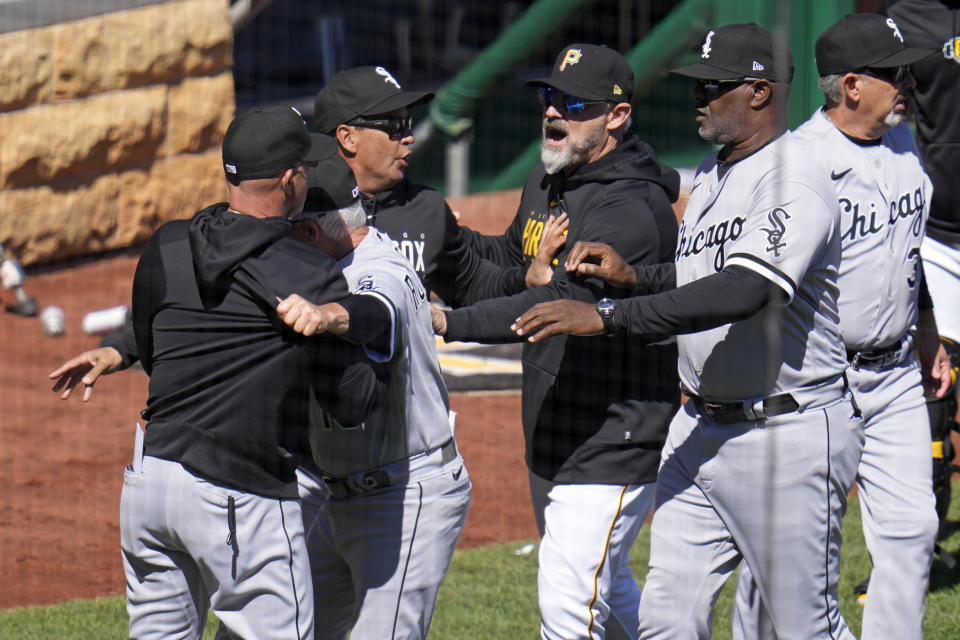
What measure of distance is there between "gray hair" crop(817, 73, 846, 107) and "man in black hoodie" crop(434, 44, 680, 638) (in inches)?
19.9

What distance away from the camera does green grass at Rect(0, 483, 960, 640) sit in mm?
4142

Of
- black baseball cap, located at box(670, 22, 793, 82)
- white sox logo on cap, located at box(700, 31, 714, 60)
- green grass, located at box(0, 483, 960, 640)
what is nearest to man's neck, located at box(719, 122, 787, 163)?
black baseball cap, located at box(670, 22, 793, 82)

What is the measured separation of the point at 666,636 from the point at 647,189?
121 centimetres

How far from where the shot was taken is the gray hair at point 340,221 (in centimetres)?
296

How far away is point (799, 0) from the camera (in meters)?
8.82

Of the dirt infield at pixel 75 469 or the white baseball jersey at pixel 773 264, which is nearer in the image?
the white baseball jersey at pixel 773 264

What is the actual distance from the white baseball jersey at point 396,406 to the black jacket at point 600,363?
14.4 inches

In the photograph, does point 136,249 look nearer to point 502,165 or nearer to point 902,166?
point 502,165

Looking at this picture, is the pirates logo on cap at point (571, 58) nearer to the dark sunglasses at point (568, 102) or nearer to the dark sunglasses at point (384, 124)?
the dark sunglasses at point (568, 102)

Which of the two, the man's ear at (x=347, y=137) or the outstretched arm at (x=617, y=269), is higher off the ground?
the man's ear at (x=347, y=137)

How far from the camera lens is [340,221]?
Result: 2967 millimetres

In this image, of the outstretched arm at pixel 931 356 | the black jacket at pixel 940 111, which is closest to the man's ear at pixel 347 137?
the outstretched arm at pixel 931 356

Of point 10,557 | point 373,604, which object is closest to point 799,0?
point 10,557

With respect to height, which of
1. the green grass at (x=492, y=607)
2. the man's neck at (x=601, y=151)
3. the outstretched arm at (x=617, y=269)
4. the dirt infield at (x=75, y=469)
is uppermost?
the man's neck at (x=601, y=151)
